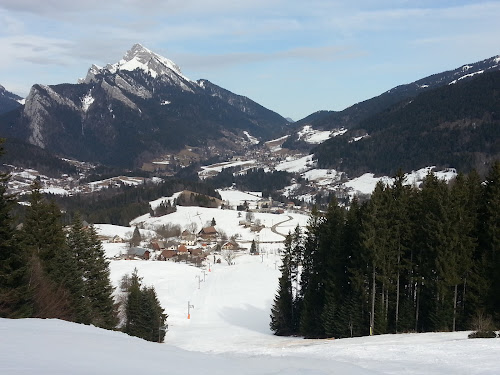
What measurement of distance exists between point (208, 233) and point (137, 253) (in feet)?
130

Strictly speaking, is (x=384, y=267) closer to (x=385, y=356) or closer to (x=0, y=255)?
(x=385, y=356)

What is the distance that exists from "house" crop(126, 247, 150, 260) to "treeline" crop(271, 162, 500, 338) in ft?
271

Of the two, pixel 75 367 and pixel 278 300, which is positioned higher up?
pixel 75 367

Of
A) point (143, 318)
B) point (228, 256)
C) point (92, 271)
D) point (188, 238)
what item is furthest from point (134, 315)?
point (188, 238)

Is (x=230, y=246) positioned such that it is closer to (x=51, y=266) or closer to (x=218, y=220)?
(x=218, y=220)

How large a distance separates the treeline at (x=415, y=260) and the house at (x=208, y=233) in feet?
376

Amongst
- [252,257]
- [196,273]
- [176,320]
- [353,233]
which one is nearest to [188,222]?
[252,257]

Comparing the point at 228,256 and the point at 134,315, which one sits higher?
the point at 228,256

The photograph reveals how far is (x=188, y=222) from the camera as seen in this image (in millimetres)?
169000

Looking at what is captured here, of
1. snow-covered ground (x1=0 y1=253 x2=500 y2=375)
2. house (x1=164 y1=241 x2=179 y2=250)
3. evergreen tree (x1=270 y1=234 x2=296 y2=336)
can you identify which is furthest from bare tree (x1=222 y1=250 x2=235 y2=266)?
snow-covered ground (x1=0 y1=253 x2=500 y2=375)

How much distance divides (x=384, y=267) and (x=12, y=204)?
2245cm

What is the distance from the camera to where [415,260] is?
29.7 meters

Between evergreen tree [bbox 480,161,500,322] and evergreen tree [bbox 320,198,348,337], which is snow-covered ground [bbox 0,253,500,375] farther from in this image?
evergreen tree [bbox 320,198,348,337]

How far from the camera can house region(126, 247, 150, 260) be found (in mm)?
109575
